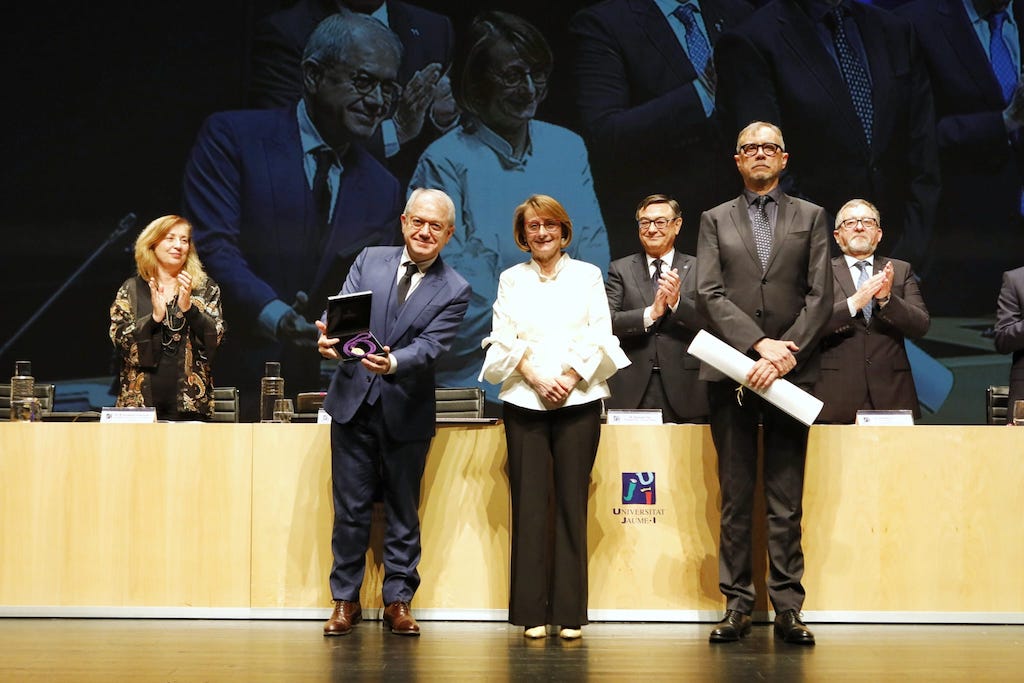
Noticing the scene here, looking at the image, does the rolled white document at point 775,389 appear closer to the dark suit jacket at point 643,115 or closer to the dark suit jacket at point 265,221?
the dark suit jacket at point 643,115

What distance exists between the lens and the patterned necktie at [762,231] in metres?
3.76

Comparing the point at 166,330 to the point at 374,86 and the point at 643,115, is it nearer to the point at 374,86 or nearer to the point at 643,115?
the point at 374,86

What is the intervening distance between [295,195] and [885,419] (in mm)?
4274

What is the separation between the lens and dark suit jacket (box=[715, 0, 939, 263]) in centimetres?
671

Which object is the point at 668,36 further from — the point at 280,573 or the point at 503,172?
the point at 280,573

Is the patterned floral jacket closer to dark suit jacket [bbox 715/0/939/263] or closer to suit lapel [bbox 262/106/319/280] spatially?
suit lapel [bbox 262/106/319/280]

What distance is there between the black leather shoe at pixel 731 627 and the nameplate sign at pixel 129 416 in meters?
2.29

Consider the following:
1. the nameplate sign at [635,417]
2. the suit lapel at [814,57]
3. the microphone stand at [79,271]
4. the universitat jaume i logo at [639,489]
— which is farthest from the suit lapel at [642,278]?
the microphone stand at [79,271]

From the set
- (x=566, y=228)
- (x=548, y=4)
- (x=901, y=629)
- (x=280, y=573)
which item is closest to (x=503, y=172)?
(x=548, y=4)

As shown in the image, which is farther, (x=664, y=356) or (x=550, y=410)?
(x=664, y=356)

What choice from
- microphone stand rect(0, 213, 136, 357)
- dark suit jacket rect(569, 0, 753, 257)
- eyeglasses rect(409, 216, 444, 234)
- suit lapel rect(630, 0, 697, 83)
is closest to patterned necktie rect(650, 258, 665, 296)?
eyeglasses rect(409, 216, 444, 234)

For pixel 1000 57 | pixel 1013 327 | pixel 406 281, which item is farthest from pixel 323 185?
pixel 1000 57

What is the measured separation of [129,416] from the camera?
13.4 ft

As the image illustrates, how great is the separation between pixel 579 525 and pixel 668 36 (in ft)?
13.6
